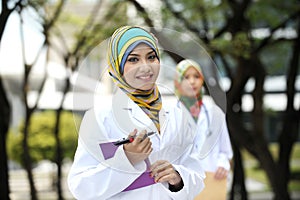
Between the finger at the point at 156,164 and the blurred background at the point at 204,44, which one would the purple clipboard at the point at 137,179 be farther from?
the blurred background at the point at 204,44

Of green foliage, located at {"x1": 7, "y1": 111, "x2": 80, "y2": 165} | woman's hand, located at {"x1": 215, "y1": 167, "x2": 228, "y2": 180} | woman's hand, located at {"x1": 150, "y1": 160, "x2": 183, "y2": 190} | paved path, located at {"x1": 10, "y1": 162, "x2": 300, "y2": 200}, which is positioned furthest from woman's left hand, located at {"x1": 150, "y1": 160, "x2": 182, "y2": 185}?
green foliage, located at {"x1": 7, "y1": 111, "x2": 80, "y2": 165}

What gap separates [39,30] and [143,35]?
4.89 metres

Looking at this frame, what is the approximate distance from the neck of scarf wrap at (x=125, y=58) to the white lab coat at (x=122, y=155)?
3 centimetres

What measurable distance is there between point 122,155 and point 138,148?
0.19ft

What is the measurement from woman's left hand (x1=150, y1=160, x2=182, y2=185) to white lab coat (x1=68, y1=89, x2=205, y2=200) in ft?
0.09

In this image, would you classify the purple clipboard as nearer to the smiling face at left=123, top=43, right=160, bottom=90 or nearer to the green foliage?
the smiling face at left=123, top=43, right=160, bottom=90

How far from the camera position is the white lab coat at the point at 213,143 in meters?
1.99

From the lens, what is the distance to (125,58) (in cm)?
170

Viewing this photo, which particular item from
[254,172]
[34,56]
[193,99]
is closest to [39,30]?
[34,56]

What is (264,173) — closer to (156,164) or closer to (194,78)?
(194,78)

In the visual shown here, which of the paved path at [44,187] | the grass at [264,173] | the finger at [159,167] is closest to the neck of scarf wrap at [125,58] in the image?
the finger at [159,167]

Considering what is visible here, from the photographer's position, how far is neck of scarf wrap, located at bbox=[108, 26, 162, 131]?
170 cm

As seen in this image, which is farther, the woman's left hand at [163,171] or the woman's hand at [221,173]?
the woman's hand at [221,173]

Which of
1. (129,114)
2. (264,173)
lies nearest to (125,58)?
(129,114)
